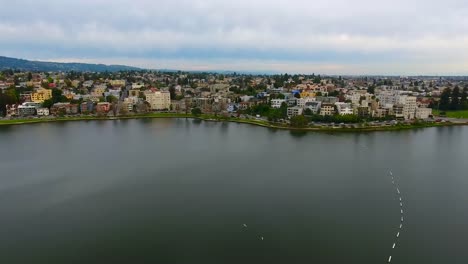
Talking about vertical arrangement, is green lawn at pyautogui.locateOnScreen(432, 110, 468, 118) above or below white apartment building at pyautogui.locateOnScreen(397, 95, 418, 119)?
below

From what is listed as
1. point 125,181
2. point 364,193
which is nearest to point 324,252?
point 364,193

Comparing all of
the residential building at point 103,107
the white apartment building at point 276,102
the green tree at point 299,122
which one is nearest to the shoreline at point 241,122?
the green tree at point 299,122

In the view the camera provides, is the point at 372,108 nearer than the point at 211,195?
No

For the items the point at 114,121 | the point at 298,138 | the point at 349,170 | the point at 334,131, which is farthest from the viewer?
the point at 114,121

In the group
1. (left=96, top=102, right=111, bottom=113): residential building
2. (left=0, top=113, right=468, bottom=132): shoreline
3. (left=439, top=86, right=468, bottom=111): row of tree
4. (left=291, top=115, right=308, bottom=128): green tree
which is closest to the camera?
(left=0, top=113, right=468, bottom=132): shoreline

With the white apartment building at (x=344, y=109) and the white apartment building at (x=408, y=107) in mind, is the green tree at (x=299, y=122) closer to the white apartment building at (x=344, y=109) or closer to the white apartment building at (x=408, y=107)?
the white apartment building at (x=344, y=109)

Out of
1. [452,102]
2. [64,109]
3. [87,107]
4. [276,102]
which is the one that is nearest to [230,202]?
[276,102]

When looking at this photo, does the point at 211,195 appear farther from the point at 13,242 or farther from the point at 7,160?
the point at 7,160

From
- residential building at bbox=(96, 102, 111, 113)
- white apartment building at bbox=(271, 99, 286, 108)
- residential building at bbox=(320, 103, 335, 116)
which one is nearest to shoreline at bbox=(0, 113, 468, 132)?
residential building at bbox=(96, 102, 111, 113)

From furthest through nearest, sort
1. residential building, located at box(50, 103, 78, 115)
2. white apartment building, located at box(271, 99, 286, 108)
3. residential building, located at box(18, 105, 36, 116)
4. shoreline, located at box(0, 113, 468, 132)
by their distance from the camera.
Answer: white apartment building, located at box(271, 99, 286, 108) < residential building, located at box(50, 103, 78, 115) < residential building, located at box(18, 105, 36, 116) < shoreline, located at box(0, 113, 468, 132)

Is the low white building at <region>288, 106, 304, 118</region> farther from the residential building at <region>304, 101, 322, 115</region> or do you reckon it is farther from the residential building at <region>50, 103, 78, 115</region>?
the residential building at <region>50, 103, 78, 115</region>
